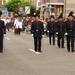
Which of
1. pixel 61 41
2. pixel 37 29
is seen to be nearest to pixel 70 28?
pixel 37 29

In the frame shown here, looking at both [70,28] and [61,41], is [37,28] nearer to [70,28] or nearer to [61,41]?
[70,28]

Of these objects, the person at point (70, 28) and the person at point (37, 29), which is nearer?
the person at point (37, 29)

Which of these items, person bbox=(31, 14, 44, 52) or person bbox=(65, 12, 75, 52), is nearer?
person bbox=(31, 14, 44, 52)

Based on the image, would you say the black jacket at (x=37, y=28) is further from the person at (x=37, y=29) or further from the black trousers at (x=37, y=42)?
the black trousers at (x=37, y=42)

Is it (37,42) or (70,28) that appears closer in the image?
(37,42)

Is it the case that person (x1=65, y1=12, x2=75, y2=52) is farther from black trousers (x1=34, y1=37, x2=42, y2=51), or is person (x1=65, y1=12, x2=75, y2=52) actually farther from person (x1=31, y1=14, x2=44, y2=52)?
black trousers (x1=34, y1=37, x2=42, y2=51)

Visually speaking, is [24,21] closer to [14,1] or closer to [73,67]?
[73,67]

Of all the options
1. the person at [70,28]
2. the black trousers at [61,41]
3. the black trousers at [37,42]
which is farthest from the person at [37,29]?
the black trousers at [61,41]

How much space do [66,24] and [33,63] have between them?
18.3 feet

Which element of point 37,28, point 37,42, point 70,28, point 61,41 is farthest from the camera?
point 61,41

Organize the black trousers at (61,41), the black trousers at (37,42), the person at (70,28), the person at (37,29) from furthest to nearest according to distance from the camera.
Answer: the black trousers at (61,41) → the person at (70,28) → the black trousers at (37,42) → the person at (37,29)

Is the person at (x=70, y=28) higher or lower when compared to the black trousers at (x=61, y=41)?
higher

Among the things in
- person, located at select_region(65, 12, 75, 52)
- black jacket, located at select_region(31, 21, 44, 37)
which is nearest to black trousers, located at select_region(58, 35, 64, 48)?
person, located at select_region(65, 12, 75, 52)

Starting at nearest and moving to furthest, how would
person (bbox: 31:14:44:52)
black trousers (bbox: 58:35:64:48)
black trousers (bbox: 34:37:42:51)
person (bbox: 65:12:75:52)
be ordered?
person (bbox: 31:14:44:52)
black trousers (bbox: 34:37:42:51)
person (bbox: 65:12:75:52)
black trousers (bbox: 58:35:64:48)
